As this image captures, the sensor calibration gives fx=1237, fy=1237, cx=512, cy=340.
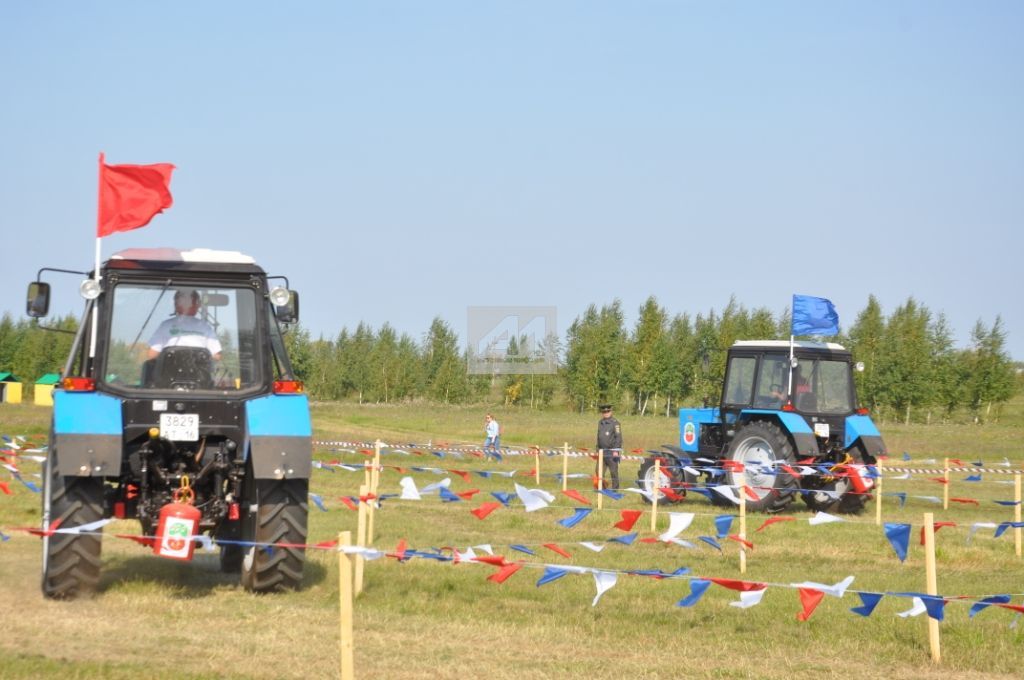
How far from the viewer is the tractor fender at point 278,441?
29.8 feet

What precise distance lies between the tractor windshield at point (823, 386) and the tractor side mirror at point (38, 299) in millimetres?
12195

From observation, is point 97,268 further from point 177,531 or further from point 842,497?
point 842,497

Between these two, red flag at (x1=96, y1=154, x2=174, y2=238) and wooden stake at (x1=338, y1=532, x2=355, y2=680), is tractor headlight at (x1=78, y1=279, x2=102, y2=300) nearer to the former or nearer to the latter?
red flag at (x1=96, y1=154, x2=174, y2=238)

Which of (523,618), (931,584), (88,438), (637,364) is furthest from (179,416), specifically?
(637,364)

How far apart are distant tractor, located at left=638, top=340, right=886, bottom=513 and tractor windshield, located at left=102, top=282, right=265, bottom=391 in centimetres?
966

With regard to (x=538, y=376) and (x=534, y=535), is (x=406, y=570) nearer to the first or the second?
(x=534, y=535)

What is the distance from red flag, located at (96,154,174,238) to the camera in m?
10.3

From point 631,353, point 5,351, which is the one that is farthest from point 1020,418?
point 5,351

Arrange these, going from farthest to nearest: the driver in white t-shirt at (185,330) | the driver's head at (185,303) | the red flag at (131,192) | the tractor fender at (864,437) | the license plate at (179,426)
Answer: the tractor fender at (864,437)
the red flag at (131,192)
the driver's head at (185,303)
the driver in white t-shirt at (185,330)
the license plate at (179,426)

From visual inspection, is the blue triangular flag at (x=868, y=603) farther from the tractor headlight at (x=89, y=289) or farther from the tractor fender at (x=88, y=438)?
the tractor headlight at (x=89, y=289)

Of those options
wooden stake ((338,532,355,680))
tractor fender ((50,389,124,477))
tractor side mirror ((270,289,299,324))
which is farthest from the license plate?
wooden stake ((338,532,355,680))

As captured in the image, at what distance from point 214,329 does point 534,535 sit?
5.98 meters

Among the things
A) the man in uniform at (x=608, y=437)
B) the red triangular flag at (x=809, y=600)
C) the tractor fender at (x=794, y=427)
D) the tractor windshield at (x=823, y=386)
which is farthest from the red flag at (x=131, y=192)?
the man in uniform at (x=608, y=437)

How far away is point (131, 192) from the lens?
408 inches
